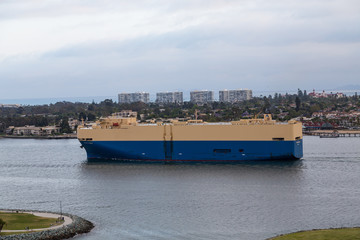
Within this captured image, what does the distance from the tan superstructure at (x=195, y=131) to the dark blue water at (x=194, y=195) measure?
1.84 m

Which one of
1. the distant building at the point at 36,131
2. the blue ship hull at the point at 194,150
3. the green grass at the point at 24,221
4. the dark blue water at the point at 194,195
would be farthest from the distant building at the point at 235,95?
the green grass at the point at 24,221

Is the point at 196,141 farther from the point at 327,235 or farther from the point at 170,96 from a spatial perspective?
the point at 170,96

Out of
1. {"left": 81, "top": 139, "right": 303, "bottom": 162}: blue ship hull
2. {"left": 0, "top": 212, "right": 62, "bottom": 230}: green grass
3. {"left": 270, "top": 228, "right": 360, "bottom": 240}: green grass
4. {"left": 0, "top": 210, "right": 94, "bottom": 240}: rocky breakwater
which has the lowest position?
{"left": 270, "top": 228, "right": 360, "bottom": 240}: green grass

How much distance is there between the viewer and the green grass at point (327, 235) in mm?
16659

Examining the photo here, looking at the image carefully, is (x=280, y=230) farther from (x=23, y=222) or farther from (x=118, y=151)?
(x=118, y=151)

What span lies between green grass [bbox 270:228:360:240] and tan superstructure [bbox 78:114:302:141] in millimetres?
16420

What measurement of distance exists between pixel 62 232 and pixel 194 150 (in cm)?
1788

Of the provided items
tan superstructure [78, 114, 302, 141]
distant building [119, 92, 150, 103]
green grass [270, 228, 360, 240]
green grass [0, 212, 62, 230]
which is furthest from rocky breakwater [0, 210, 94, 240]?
distant building [119, 92, 150, 103]

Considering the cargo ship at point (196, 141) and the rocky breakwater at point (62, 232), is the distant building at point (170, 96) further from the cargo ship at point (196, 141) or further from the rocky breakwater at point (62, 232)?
the rocky breakwater at point (62, 232)

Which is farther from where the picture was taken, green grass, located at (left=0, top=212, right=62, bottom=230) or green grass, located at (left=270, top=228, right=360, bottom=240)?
green grass, located at (left=0, top=212, right=62, bottom=230)

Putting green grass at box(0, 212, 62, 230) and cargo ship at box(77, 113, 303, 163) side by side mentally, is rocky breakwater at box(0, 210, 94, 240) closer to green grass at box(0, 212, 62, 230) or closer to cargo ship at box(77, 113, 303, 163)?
green grass at box(0, 212, 62, 230)

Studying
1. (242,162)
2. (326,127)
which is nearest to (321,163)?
(242,162)

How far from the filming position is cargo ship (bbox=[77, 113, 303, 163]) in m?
34.2

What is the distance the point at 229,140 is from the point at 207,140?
131 cm
